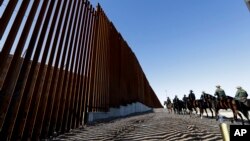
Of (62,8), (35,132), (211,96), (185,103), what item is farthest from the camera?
(185,103)

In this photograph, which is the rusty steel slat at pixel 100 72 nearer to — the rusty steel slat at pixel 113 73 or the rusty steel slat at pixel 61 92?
the rusty steel slat at pixel 113 73

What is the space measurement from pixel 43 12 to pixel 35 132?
9.10 ft

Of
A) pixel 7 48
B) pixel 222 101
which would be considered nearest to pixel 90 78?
pixel 7 48

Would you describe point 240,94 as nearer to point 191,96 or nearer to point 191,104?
point 191,104

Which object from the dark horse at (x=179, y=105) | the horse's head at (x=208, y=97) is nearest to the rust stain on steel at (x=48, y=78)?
the horse's head at (x=208, y=97)

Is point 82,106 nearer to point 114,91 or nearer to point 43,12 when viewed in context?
point 43,12

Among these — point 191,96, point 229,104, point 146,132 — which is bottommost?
point 146,132

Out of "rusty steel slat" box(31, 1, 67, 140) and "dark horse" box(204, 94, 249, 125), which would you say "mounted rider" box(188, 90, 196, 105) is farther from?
"rusty steel slat" box(31, 1, 67, 140)

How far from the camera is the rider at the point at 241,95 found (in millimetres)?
12165

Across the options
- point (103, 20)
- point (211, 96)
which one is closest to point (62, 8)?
point (103, 20)

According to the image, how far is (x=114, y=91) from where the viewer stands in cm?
1379

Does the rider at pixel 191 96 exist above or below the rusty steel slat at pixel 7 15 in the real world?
above

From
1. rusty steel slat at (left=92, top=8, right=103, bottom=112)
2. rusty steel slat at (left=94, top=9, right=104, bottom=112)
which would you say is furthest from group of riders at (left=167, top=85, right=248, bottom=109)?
rusty steel slat at (left=92, top=8, right=103, bottom=112)

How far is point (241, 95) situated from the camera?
1236 centimetres
